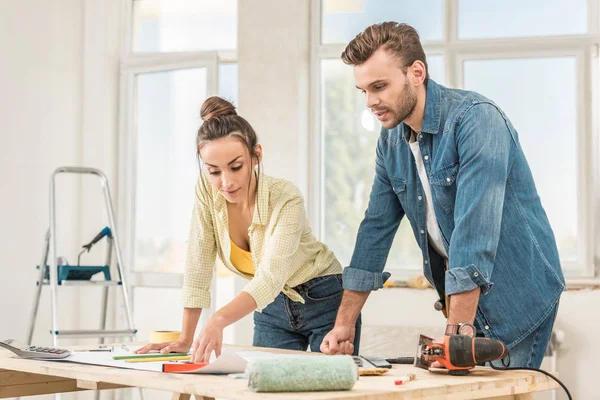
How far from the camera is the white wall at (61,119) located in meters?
Result: 4.14

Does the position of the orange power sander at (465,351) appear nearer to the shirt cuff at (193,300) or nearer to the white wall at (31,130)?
the shirt cuff at (193,300)

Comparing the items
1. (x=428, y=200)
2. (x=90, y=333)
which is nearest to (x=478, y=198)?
(x=428, y=200)

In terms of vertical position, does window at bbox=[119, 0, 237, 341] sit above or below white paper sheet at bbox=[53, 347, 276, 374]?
above

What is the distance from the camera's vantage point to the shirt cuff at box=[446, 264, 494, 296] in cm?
168

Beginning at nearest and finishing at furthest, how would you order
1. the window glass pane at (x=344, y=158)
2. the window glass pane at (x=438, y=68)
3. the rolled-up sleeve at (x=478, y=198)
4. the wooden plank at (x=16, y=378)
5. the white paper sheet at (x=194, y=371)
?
1. the white paper sheet at (x=194, y=371)
2. the rolled-up sleeve at (x=478, y=198)
3. the wooden plank at (x=16, y=378)
4. the window glass pane at (x=438, y=68)
5. the window glass pane at (x=344, y=158)

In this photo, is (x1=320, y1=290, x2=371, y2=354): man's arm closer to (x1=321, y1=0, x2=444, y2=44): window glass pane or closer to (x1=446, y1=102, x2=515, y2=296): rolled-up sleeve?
(x1=446, y1=102, x2=515, y2=296): rolled-up sleeve

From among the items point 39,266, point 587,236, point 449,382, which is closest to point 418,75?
point 449,382

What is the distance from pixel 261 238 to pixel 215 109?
0.36m

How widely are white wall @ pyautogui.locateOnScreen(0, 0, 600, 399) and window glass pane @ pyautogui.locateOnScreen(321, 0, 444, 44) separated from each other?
0.52 feet

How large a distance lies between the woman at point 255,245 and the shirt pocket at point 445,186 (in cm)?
40

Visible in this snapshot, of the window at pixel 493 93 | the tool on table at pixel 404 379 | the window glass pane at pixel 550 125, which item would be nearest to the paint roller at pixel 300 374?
the tool on table at pixel 404 379

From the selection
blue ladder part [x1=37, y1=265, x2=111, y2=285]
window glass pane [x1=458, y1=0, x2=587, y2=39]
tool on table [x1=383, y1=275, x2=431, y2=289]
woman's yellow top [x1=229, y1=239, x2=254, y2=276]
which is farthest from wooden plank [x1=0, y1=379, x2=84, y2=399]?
A: window glass pane [x1=458, y1=0, x2=587, y2=39]

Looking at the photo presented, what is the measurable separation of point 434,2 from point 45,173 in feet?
7.22

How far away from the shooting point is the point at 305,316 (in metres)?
2.28
